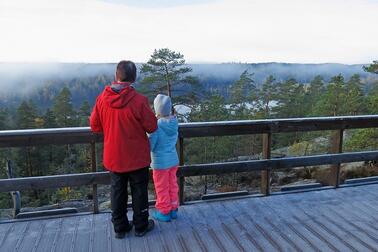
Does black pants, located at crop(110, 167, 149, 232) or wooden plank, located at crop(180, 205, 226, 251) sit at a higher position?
black pants, located at crop(110, 167, 149, 232)

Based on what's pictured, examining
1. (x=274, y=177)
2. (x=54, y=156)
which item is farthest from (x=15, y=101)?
(x=274, y=177)

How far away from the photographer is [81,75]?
11031cm

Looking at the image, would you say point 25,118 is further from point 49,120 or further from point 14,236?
point 14,236

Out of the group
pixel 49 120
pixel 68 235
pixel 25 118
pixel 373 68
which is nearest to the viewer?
pixel 68 235

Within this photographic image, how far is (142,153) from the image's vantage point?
3.09 m

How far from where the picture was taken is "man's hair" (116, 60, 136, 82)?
292 centimetres

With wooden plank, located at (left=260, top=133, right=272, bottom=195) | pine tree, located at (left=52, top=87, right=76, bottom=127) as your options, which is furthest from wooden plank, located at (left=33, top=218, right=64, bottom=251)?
pine tree, located at (left=52, top=87, right=76, bottom=127)

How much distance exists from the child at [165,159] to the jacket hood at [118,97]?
37cm

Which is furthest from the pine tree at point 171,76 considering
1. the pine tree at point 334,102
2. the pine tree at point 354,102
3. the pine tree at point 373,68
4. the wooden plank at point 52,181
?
the wooden plank at point 52,181

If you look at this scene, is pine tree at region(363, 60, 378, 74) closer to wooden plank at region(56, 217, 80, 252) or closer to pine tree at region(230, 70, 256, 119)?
pine tree at region(230, 70, 256, 119)

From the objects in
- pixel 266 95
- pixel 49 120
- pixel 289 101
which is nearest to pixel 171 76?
pixel 49 120

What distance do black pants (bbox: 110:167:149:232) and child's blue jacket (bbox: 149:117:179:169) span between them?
0.21 meters

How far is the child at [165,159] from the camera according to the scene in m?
3.27

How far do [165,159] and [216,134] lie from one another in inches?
30.2
